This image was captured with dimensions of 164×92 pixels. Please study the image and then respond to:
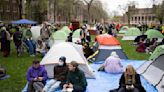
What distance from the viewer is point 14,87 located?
1206 centimetres

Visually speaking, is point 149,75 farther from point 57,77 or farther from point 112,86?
point 57,77

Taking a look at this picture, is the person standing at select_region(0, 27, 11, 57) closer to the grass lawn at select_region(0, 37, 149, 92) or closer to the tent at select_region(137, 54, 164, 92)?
the grass lawn at select_region(0, 37, 149, 92)

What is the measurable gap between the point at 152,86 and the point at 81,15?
10243 cm

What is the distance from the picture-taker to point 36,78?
10.5 m

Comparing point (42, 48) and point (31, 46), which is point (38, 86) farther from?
point (31, 46)

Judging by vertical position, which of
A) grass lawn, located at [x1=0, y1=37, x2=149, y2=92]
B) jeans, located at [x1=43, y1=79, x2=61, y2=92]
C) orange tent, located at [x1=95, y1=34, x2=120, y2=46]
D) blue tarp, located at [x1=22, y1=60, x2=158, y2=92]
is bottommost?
grass lawn, located at [x1=0, y1=37, x2=149, y2=92]

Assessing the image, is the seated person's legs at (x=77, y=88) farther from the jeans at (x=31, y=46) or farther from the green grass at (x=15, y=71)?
the jeans at (x=31, y=46)

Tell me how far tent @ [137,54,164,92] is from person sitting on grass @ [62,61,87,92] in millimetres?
2604

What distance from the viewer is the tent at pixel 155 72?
38.3 ft

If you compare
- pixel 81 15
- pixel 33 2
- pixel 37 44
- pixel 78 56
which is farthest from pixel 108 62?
pixel 81 15

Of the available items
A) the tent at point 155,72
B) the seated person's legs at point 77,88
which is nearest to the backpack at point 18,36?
the tent at point 155,72

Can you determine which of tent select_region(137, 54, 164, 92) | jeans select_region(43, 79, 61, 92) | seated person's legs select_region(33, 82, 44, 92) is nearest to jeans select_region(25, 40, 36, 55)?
tent select_region(137, 54, 164, 92)

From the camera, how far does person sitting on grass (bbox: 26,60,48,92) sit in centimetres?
1041

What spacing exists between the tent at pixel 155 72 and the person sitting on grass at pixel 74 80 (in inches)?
103
